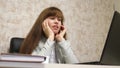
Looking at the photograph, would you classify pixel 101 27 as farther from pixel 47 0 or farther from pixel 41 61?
pixel 41 61

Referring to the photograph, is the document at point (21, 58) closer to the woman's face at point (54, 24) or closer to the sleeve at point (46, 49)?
the sleeve at point (46, 49)

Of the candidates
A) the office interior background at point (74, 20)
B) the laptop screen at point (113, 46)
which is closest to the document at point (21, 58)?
the laptop screen at point (113, 46)

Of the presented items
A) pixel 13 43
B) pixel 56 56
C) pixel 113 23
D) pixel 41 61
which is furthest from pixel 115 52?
pixel 13 43

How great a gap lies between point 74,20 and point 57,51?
84 cm

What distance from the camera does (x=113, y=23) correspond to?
0.96 m

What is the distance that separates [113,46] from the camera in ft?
3.07

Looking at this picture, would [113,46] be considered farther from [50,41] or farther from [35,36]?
[35,36]

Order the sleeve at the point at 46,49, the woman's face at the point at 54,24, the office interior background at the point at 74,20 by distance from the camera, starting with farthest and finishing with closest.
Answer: the office interior background at the point at 74,20 < the woman's face at the point at 54,24 < the sleeve at the point at 46,49

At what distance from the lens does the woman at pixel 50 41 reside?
1.57 metres

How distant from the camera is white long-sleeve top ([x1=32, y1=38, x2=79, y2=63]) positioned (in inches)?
60.4

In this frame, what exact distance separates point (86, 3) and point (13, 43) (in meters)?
1.11

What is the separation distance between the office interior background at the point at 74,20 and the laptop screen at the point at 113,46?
1.41m

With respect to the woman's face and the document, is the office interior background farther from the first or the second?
Answer: the document

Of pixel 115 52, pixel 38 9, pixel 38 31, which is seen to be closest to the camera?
pixel 115 52
